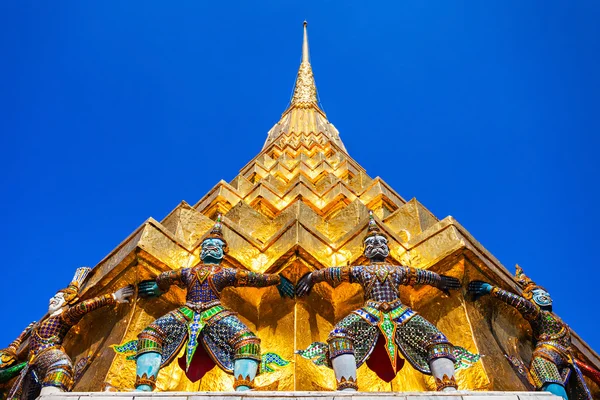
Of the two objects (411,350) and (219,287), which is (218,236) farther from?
(411,350)

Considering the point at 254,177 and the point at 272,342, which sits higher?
the point at 254,177

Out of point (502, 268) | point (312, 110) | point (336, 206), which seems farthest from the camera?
→ point (312, 110)

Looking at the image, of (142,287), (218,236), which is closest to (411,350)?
(218,236)

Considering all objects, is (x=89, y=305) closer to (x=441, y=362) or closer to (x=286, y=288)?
(x=286, y=288)

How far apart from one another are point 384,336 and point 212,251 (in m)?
2.67

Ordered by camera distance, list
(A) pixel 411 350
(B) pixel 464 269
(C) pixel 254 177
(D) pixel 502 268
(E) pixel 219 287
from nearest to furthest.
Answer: (A) pixel 411 350 < (E) pixel 219 287 < (B) pixel 464 269 < (D) pixel 502 268 < (C) pixel 254 177

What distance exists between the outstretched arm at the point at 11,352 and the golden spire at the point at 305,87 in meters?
15.5

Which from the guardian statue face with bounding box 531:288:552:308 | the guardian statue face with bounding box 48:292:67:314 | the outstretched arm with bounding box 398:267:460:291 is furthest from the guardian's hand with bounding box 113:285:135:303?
the guardian statue face with bounding box 531:288:552:308

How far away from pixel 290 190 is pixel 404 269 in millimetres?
6117

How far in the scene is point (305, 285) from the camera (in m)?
7.94

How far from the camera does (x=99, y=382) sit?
752 cm

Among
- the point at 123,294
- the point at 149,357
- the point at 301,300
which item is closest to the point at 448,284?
the point at 301,300

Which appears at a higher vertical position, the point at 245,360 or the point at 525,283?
the point at 525,283

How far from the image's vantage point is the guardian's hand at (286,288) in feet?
26.9
